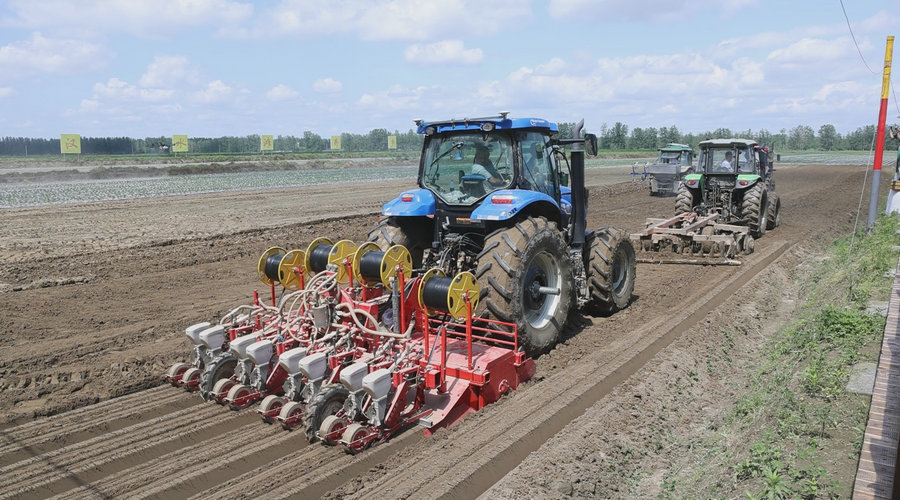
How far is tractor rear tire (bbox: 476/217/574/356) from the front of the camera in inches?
224

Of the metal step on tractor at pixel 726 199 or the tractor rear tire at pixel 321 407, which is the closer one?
the tractor rear tire at pixel 321 407

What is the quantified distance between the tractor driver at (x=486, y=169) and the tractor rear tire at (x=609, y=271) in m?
1.77

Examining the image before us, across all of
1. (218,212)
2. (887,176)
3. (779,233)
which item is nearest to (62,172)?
(218,212)

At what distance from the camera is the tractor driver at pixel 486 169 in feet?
21.2

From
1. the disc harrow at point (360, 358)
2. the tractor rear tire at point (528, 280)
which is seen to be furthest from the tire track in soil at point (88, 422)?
the tractor rear tire at point (528, 280)

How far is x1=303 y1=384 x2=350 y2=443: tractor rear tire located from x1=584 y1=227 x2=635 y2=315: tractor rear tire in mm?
3761

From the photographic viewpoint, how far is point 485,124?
247 inches

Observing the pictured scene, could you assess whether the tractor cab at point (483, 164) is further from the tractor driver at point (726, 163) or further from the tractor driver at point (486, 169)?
the tractor driver at point (726, 163)

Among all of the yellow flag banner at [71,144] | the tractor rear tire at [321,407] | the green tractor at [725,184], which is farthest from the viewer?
the yellow flag banner at [71,144]

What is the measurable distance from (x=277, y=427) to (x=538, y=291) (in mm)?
2744

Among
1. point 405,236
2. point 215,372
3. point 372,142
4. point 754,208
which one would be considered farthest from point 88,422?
point 372,142

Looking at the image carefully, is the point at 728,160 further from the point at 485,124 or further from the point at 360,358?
the point at 360,358

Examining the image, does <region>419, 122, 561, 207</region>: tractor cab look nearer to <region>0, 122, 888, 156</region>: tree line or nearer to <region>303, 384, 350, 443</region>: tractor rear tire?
<region>303, 384, 350, 443</region>: tractor rear tire

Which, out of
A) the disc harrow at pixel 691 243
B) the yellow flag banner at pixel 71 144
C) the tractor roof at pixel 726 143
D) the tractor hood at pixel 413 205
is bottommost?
the disc harrow at pixel 691 243
